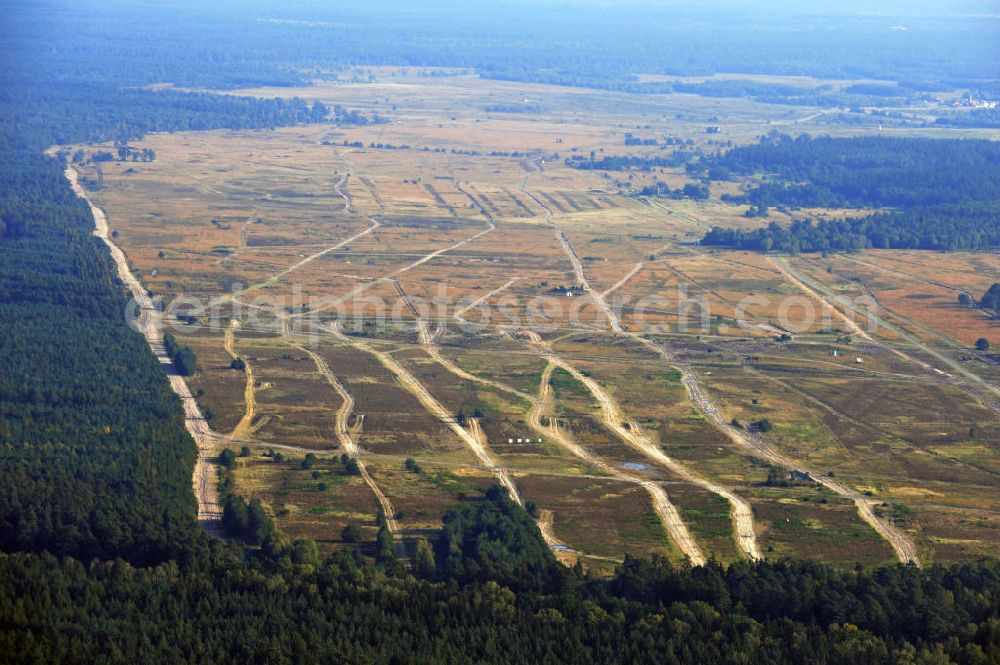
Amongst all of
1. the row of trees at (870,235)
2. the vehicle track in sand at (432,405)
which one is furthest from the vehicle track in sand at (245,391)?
the row of trees at (870,235)

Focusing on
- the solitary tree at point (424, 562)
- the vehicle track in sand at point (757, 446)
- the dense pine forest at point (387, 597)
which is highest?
the dense pine forest at point (387, 597)

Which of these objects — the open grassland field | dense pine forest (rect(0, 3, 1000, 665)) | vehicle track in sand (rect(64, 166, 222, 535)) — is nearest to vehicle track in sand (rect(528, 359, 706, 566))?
the open grassland field

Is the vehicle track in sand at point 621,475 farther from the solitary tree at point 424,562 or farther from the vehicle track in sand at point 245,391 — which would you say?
the vehicle track in sand at point 245,391

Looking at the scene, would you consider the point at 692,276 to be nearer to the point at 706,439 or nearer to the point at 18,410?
the point at 706,439

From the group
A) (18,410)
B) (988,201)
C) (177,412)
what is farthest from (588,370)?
(988,201)

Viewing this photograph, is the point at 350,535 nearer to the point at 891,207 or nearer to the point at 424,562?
the point at 424,562

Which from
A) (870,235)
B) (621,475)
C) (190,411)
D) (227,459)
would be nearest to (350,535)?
(227,459)

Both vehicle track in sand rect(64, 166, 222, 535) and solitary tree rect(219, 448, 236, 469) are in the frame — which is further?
solitary tree rect(219, 448, 236, 469)

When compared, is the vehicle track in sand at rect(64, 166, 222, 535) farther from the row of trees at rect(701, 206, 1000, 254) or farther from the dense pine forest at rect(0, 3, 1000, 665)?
the row of trees at rect(701, 206, 1000, 254)
